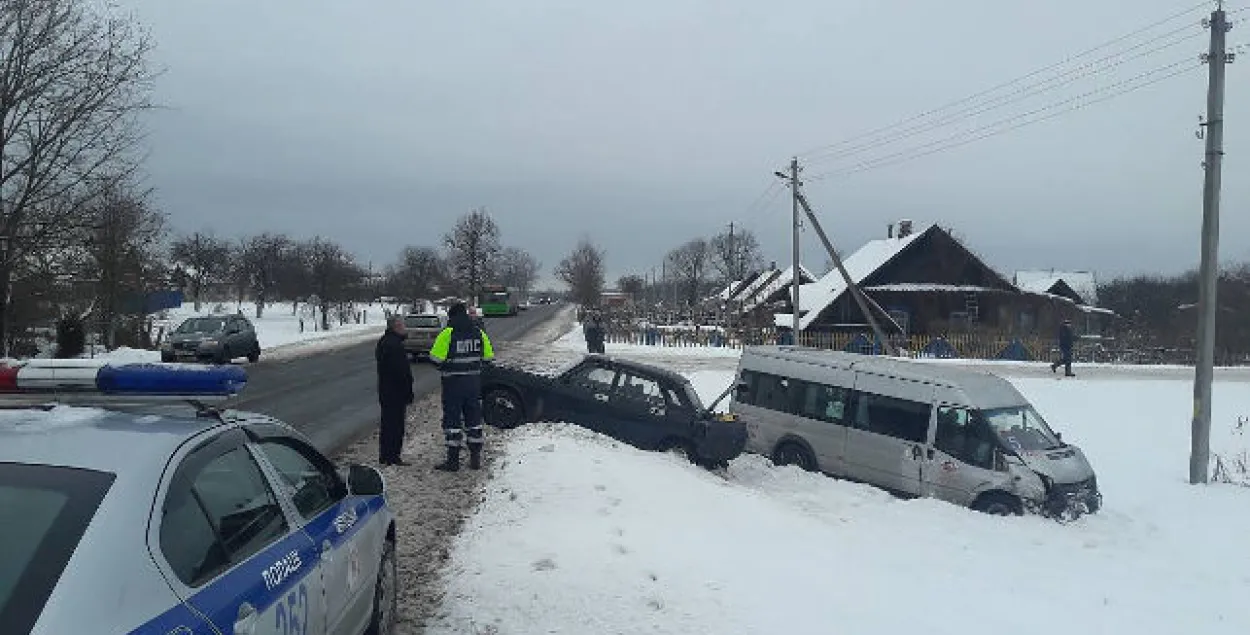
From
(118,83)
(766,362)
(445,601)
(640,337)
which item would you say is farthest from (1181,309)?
(445,601)

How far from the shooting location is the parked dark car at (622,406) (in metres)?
12.8

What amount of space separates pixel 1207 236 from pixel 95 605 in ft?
60.0

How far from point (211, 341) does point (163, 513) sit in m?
25.4

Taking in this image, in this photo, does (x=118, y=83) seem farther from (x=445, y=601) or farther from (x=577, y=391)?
(x=445, y=601)

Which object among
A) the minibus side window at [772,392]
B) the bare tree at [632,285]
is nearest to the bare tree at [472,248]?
the bare tree at [632,285]

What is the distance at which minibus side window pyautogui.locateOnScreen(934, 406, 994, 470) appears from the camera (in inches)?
478

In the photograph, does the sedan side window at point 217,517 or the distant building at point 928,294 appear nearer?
the sedan side window at point 217,517

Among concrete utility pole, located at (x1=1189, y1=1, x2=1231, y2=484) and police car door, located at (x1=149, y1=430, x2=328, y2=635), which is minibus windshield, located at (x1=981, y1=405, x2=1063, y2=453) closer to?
concrete utility pole, located at (x1=1189, y1=1, x2=1231, y2=484)

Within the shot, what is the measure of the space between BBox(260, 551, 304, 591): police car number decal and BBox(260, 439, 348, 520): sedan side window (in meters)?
0.39

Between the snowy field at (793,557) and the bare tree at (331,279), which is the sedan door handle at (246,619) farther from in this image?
the bare tree at (331,279)

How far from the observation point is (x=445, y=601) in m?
6.04

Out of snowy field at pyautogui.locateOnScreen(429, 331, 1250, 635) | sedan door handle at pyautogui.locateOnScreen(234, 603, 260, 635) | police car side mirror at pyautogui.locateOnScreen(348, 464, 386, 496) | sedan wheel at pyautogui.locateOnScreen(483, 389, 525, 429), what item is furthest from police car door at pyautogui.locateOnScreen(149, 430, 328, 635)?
sedan wheel at pyautogui.locateOnScreen(483, 389, 525, 429)

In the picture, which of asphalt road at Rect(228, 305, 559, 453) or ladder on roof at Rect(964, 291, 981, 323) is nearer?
asphalt road at Rect(228, 305, 559, 453)

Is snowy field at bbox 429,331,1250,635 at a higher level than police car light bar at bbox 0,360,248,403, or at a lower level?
lower
